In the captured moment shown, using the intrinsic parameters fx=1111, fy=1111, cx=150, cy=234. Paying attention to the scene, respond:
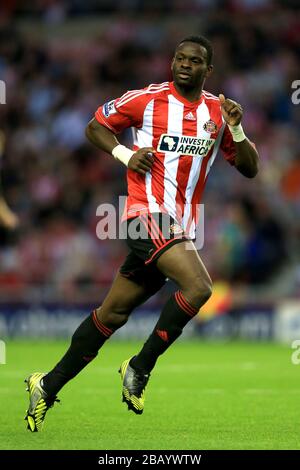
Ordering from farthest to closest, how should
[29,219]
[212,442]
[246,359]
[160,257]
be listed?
[29,219] < [246,359] < [160,257] < [212,442]

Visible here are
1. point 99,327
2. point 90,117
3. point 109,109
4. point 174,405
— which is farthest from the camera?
point 90,117

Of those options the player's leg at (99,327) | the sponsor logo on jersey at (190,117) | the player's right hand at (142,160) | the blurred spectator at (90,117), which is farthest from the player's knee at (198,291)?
the blurred spectator at (90,117)

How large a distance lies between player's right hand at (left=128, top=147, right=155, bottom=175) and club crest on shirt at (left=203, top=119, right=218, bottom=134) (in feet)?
1.41

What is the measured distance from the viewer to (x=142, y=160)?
22.6 ft

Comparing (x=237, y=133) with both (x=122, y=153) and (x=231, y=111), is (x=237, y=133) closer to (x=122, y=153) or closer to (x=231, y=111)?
(x=231, y=111)

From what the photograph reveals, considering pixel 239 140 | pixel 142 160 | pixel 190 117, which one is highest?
pixel 190 117

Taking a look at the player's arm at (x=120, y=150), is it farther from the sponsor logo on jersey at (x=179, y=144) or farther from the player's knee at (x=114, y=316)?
the player's knee at (x=114, y=316)

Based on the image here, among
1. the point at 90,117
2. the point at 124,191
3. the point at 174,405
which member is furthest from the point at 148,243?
the point at 90,117

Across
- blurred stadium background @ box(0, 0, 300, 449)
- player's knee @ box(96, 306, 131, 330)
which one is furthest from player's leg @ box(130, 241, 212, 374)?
blurred stadium background @ box(0, 0, 300, 449)

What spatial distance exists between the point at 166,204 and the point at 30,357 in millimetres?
6407

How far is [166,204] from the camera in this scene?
23.0 ft

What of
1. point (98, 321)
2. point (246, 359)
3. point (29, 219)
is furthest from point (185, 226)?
point (29, 219)

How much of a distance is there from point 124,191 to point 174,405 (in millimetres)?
9046
